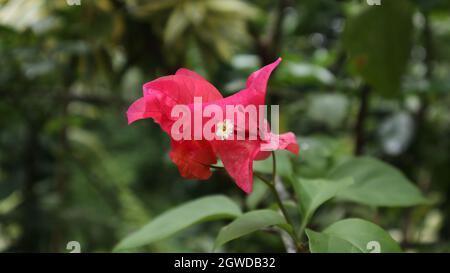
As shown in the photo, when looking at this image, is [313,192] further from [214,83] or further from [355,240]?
[214,83]

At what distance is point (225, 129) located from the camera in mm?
283

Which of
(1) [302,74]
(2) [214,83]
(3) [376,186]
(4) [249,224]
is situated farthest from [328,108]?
(4) [249,224]

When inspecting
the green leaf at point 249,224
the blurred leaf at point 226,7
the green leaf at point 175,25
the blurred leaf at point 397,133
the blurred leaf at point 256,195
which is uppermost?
the blurred leaf at point 226,7

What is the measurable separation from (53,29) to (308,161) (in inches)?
18.4

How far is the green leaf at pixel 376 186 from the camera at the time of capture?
1.49 feet

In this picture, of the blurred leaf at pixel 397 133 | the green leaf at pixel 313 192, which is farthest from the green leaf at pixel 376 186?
the blurred leaf at pixel 397 133

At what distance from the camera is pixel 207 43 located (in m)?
0.81

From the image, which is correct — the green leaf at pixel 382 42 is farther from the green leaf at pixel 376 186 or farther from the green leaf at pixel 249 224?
the green leaf at pixel 249 224

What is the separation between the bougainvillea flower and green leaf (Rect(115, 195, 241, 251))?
11 cm

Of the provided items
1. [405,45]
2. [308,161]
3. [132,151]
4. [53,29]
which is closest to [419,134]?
[405,45]

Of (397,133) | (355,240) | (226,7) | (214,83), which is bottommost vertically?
(355,240)

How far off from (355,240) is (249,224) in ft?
0.22

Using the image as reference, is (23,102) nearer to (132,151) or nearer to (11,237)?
(11,237)

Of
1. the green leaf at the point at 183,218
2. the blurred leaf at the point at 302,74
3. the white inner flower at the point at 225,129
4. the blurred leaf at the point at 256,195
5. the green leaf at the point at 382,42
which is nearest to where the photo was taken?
the white inner flower at the point at 225,129
